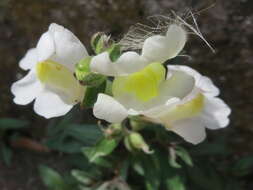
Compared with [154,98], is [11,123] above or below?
below

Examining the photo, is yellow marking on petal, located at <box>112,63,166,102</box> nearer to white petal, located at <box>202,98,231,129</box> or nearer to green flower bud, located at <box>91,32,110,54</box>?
green flower bud, located at <box>91,32,110,54</box>

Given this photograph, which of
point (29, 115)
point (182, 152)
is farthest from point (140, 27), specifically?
point (29, 115)

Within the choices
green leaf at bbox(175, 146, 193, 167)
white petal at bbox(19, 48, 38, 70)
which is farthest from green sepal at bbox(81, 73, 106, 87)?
green leaf at bbox(175, 146, 193, 167)

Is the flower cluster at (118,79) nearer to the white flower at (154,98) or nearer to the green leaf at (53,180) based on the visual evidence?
the white flower at (154,98)

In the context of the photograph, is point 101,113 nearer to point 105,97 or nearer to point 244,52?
point 105,97

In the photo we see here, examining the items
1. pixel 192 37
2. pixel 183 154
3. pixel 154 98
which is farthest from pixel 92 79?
pixel 192 37

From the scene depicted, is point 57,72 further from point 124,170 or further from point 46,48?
point 124,170

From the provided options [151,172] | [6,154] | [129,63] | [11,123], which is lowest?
[6,154]

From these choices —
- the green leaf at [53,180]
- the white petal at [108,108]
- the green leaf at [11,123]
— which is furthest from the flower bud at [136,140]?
the green leaf at [11,123]
